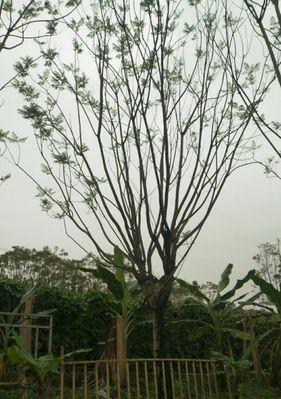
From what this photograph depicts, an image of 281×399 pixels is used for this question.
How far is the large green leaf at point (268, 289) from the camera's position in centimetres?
614

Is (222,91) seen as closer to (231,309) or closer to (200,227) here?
(200,227)

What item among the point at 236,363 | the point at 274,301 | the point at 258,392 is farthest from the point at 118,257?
the point at 258,392

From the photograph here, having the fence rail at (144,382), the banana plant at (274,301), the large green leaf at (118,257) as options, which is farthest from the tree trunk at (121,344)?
the banana plant at (274,301)

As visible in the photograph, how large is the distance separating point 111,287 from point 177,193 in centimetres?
186

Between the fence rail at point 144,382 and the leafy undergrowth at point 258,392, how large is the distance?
268mm

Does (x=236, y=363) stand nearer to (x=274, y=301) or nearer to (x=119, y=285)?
(x=274, y=301)

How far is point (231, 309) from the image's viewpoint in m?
6.61

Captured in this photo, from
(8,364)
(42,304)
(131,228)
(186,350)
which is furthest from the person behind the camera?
→ (186,350)

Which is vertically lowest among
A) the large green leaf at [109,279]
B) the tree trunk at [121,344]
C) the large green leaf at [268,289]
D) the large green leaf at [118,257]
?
the tree trunk at [121,344]

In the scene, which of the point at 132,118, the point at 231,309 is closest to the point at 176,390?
the point at 231,309

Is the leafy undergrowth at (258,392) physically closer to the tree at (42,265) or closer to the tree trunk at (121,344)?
the tree trunk at (121,344)

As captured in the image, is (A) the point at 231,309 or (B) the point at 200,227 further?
(A) the point at 231,309

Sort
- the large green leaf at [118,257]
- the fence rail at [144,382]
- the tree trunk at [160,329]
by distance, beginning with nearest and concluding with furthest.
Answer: the fence rail at [144,382], the tree trunk at [160,329], the large green leaf at [118,257]

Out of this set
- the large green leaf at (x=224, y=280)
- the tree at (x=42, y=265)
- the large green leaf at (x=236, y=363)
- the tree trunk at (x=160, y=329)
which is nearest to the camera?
the tree trunk at (x=160, y=329)
